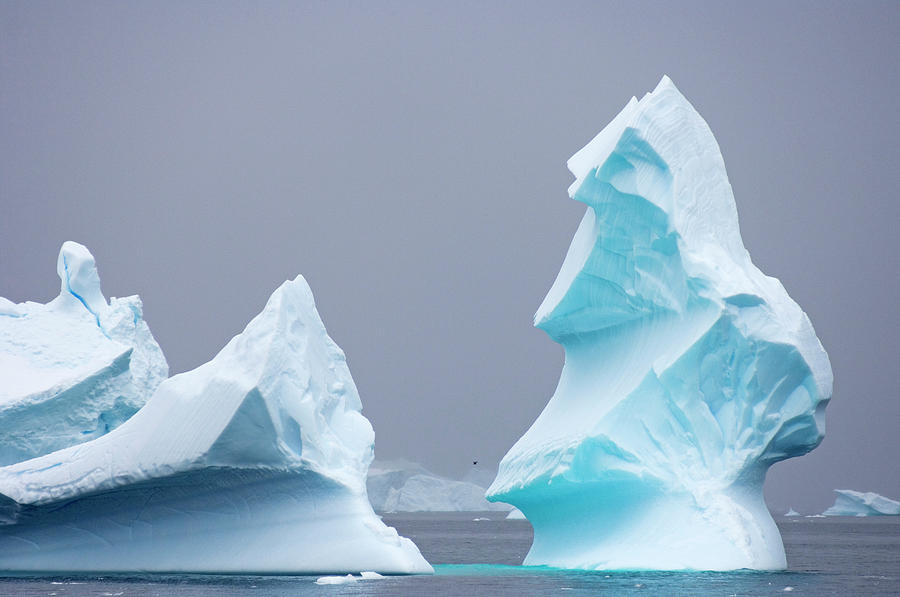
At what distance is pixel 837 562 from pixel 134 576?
1372cm

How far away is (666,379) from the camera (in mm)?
18719

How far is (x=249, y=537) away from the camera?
16906 millimetres

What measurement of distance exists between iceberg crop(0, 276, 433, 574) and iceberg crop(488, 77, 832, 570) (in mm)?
3226

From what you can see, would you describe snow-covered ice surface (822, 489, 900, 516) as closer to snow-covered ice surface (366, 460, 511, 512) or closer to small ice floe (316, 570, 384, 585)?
snow-covered ice surface (366, 460, 511, 512)

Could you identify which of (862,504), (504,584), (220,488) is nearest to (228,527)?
(220,488)

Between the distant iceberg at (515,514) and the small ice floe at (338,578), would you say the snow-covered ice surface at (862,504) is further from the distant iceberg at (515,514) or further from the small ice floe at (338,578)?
the small ice floe at (338,578)

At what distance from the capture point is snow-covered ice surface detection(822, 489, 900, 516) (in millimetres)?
59281

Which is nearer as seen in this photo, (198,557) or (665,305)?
(198,557)

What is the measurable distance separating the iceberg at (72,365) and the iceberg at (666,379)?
6512 millimetres

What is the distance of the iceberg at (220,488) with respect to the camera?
16.1 meters

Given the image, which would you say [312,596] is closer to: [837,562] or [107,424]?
[107,424]

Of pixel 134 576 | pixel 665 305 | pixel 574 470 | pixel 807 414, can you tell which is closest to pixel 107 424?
pixel 134 576

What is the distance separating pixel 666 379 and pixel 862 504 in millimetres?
45687

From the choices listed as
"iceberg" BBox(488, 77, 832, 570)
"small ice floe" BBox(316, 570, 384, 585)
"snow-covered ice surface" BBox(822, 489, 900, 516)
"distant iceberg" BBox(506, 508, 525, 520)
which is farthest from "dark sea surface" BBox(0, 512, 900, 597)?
"snow-covered ice surface" BBox(822, 489, 900, 516)
